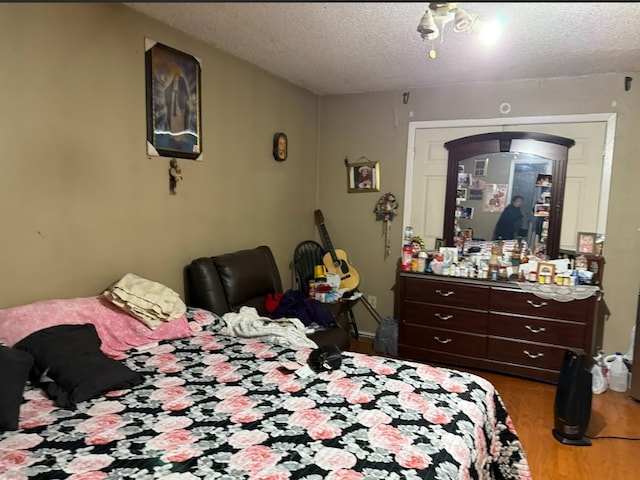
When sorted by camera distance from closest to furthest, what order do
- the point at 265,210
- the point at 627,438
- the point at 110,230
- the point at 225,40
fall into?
1. the point at 110,230
2. the point at 627,438
3. the point at 225,40
4. the point at 265,210

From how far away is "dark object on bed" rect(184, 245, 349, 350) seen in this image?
9.21 feet

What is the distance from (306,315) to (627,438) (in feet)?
6.80

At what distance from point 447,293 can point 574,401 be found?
1.25m

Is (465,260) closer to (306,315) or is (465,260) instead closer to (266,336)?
(306,315)

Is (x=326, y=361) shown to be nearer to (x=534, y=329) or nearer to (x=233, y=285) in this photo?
(x=233, y=285)

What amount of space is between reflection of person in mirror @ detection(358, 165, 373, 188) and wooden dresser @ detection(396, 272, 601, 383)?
103cm

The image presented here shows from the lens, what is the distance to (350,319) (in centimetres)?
438

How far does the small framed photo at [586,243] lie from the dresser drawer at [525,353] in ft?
2.73

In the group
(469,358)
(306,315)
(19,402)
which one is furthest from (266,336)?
(469,358)

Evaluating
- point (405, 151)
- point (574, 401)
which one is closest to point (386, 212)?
point (405, 151)

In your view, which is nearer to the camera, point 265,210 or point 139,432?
point 139,432

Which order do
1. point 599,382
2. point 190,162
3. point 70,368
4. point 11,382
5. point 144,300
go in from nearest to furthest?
1. point 11,382
2. point 70,368
3. point 144,300
4. point 190,162
5. point 599,382


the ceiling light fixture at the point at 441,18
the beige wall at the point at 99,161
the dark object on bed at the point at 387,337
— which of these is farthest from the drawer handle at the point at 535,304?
the beige wall at the point at 99,161

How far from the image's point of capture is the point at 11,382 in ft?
4.86
